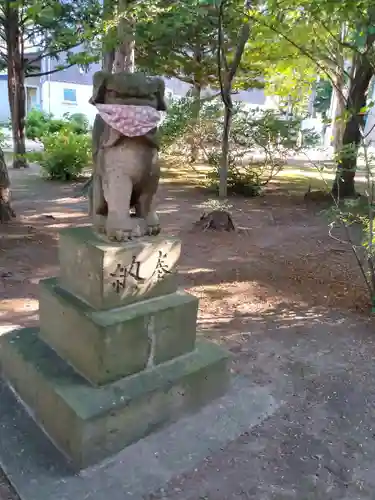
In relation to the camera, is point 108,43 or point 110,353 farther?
point 108,43

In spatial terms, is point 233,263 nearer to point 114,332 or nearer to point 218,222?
point 218,222

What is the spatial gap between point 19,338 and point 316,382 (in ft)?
6.89

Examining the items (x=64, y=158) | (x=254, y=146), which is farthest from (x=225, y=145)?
(x=64, y=158)

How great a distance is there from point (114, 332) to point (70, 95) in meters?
26.5

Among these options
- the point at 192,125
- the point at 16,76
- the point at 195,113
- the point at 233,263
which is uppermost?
the point at 16,76

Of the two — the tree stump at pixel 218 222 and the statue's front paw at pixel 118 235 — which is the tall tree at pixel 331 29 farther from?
the statue's front paw at pixel 118 235

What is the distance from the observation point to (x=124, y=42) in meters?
7.45

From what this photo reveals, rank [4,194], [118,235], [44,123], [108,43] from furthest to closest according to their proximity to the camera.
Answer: [44,123], [108,43], [4,194], [118,235]

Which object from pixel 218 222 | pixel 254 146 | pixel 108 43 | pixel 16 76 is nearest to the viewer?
pixel 108 43

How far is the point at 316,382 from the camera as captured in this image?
328 cm

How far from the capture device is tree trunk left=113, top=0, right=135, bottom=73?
7090 mm

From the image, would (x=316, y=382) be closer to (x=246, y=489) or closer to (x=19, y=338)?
(x=246, y=489)

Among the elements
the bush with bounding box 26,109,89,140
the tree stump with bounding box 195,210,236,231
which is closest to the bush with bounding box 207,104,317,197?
the tree stump with bounding box 195,210,236,231

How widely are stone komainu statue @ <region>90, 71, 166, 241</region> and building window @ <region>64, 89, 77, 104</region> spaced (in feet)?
84.8
